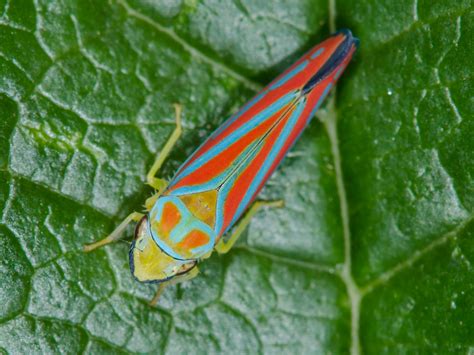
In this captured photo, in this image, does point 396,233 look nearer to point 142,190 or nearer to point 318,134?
point 318,134

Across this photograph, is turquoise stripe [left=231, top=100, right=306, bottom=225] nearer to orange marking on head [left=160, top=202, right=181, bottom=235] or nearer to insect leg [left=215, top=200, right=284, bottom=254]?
insect leg [left=215, top=200, right=284, bottom=254]

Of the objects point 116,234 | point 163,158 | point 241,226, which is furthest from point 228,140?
point 116,234

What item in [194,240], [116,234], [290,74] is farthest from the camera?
[290,74]

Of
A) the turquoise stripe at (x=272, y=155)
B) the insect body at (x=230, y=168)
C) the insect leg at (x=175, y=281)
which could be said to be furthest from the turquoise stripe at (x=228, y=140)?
the insect leg at (x=175, y=281)

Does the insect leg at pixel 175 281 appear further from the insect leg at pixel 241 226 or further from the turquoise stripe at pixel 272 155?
the turquoise stripe at pixel 272 155

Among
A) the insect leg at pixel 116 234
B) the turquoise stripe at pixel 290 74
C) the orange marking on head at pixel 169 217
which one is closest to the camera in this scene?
the insect leg at pixel 116 234

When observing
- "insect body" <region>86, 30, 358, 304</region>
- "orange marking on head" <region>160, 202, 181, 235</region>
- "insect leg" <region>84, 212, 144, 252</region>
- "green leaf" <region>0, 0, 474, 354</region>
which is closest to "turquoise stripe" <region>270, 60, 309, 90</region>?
"insect body" <region>86, 30, 358, 304</region>

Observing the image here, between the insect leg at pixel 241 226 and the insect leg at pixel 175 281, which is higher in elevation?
the insect leg at pixel 241 226

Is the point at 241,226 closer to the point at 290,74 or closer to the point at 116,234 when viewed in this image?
the point at 116,234
